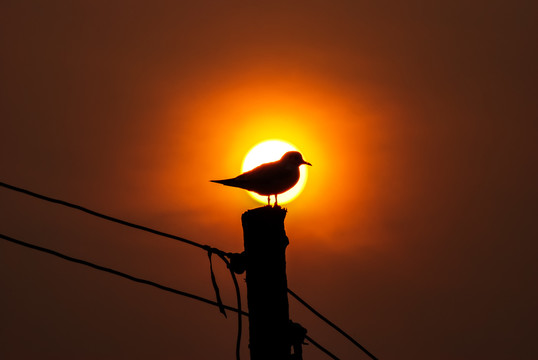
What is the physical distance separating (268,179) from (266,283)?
428 cm

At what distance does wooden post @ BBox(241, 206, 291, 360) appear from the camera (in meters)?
6.84

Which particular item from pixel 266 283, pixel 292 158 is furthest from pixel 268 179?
pixel 266 283

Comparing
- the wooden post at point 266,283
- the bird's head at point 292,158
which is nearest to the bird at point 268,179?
the bird's head at point 292,158

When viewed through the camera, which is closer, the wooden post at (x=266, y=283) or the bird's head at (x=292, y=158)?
the wooden post at (x=266, y=283)

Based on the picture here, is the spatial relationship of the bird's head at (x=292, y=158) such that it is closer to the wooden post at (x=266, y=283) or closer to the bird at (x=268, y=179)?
the bird at (x=268, y=179)

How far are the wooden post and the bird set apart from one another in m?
4.00

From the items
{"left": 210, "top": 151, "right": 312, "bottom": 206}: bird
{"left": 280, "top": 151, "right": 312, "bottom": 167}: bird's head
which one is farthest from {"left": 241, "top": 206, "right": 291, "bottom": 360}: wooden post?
{"left": 280, "top": 151, "right": 312, "bottom": 167}: bird's head

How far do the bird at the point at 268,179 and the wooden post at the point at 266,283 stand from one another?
4001 mm

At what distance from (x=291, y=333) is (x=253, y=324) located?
17.0 inches

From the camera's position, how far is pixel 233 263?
729 centimetres

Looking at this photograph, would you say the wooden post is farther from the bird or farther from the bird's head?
the bird's head

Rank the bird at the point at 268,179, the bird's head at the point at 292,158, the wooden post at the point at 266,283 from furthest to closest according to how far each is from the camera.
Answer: the bird's head at the point at 292,158, the bird at the point at 268,179, the wooden post at the point at 266,283

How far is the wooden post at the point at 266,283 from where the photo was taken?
22.5 feet

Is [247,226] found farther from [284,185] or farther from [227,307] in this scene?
[284,185]
